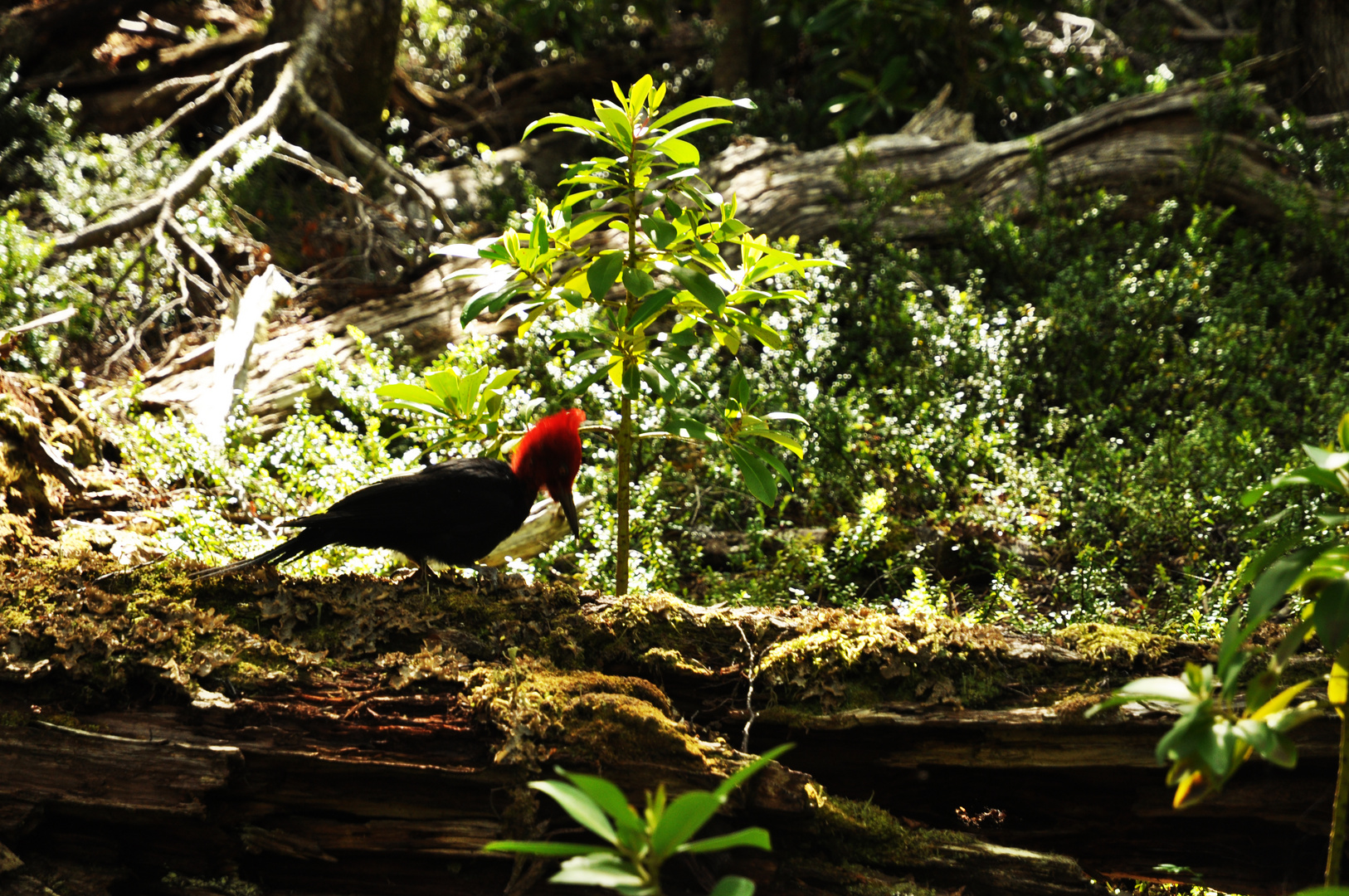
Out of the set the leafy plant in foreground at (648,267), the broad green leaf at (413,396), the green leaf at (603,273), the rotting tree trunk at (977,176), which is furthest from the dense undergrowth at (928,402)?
the green leaf at (603,273)

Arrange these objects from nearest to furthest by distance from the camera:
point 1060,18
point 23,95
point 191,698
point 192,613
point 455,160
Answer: point 191,698
point 192,613
point 23,95
point 455,160
point 1060,18

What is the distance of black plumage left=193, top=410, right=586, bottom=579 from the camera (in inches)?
112

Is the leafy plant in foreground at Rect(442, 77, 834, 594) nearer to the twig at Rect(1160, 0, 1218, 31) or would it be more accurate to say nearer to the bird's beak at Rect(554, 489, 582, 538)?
the bird's beak at Rect(554, 489, 582, 538)

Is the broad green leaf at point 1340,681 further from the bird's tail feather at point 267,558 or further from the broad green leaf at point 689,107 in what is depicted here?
the bird's tail feather at point 267,558

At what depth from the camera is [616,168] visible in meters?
2.62

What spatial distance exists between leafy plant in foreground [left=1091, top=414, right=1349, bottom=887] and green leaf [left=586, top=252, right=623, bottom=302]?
160 cm

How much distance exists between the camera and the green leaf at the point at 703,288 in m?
2.44

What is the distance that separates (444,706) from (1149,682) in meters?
1.51

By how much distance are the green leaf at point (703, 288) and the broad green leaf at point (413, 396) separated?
0.85 metres

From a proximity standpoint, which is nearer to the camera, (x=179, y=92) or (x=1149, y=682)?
(x=1149, y=682)

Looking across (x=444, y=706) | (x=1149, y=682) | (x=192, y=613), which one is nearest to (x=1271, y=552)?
(x=1149, y=682)

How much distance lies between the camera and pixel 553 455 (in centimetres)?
310

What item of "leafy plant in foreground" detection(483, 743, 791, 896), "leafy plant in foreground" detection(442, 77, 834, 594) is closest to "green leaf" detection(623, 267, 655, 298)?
"leafy plant in foreground" detection(442, 77, 834, 594)

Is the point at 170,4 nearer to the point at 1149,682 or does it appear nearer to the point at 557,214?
the point at 557,214
